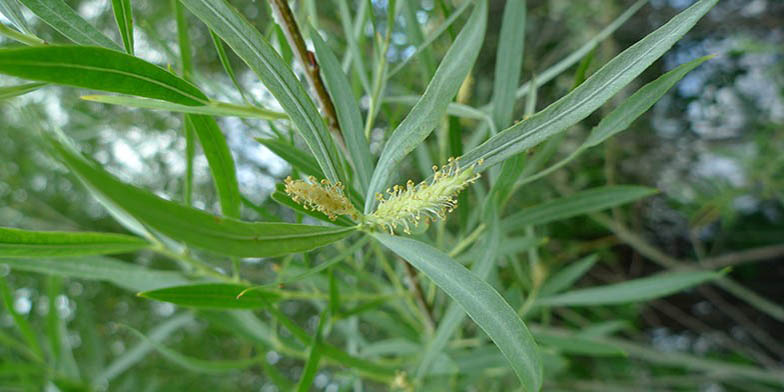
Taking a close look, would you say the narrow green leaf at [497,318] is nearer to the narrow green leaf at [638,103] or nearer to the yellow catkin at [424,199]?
the yellow catkin at [424,199]

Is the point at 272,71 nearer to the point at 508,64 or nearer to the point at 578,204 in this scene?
the point at 508,64

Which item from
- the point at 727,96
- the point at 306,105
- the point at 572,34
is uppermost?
the point at 572,34

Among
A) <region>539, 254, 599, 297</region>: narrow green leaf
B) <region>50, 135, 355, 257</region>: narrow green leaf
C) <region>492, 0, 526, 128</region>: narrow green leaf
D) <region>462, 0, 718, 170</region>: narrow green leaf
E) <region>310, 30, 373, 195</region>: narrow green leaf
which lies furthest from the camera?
<region>539, 254, 599, 297</region>: narrow green leaf

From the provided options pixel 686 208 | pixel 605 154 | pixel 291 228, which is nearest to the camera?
pixel 291 228

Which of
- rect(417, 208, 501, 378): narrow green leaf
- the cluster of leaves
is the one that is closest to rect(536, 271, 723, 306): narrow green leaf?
the cluster of leaves

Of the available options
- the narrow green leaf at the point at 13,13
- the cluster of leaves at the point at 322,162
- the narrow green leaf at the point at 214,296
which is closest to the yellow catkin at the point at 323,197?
the cluster of leaves at the point at 322,162

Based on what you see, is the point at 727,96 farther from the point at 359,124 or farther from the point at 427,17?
the point at 359,124

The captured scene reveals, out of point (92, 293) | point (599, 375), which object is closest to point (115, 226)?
point (92, 293)

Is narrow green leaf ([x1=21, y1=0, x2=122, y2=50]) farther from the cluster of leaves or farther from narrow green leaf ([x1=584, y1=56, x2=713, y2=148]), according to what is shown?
narrow green leaf ([x1=584, y1=56, x2=713, y2=148])
